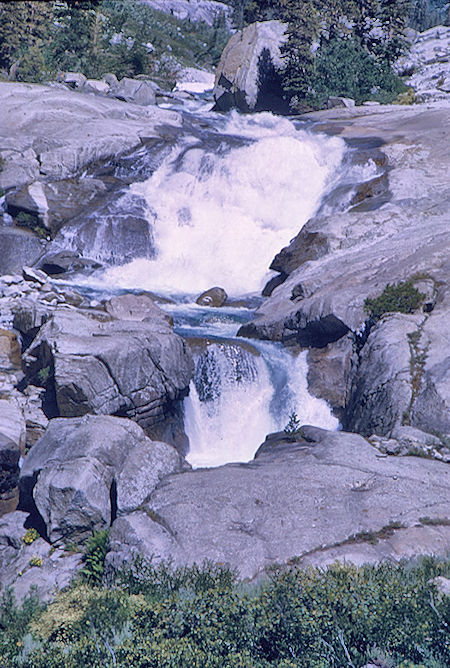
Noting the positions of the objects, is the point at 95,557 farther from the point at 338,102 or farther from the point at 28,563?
the point at 338,102

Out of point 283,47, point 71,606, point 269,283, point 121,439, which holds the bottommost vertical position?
point 269,283

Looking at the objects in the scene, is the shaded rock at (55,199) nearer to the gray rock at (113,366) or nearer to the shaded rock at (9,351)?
the shaded rock at (9,351)

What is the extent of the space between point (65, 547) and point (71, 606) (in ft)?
10.4

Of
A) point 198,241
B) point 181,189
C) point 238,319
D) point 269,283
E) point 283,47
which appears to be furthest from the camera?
point 283,47

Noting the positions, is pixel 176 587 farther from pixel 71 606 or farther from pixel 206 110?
pixel 206 110

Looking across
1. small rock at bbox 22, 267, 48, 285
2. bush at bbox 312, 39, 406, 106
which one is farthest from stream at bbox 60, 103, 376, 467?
bush at bbox 312, 39, 406, 106

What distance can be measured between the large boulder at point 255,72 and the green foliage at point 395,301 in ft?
97.8

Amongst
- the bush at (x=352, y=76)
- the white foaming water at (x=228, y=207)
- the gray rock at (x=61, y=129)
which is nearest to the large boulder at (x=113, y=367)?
the white foaming water at (x=228, y=207)

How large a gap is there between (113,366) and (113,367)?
25 millimetres

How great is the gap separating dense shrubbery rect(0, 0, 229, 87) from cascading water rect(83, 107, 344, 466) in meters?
12.7

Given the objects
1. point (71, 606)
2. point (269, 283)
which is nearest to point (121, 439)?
point (71, 606)

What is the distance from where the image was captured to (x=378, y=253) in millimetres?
20266

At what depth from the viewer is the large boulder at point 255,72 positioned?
43250 millimetres

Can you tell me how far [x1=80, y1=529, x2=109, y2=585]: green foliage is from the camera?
33.1ft
